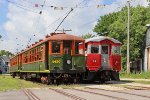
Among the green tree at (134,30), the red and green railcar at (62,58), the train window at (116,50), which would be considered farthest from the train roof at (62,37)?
the green tree at (134,30)

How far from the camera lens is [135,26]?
208 feet

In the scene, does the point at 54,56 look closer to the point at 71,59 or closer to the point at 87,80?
the point at 71,59

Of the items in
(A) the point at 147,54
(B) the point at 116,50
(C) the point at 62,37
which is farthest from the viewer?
(A) the point at 147,54

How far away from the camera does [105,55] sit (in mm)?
30859

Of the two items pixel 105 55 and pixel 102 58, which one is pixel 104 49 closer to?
pixel 105 55

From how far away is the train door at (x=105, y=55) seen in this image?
30.7 meters

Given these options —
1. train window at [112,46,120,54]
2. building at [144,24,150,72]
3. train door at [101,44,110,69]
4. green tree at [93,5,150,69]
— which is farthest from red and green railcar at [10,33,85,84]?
green tree at [93,5,150,69]

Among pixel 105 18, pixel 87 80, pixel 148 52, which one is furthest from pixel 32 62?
pixel 105 18

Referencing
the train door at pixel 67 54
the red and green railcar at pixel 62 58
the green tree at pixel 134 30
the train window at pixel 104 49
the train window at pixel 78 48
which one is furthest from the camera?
the green tree at pixel 134 30

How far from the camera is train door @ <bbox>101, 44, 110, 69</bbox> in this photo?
30.7 metres

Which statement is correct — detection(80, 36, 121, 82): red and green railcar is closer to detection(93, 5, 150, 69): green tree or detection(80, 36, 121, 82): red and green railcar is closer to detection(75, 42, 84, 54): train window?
detection(75, 42, 84, 54): train window

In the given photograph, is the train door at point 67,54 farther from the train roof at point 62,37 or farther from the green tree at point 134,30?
the green tree at point 134,30

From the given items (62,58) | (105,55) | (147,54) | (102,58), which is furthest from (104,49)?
(147,54)

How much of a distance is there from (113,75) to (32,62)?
6579 millimetres
